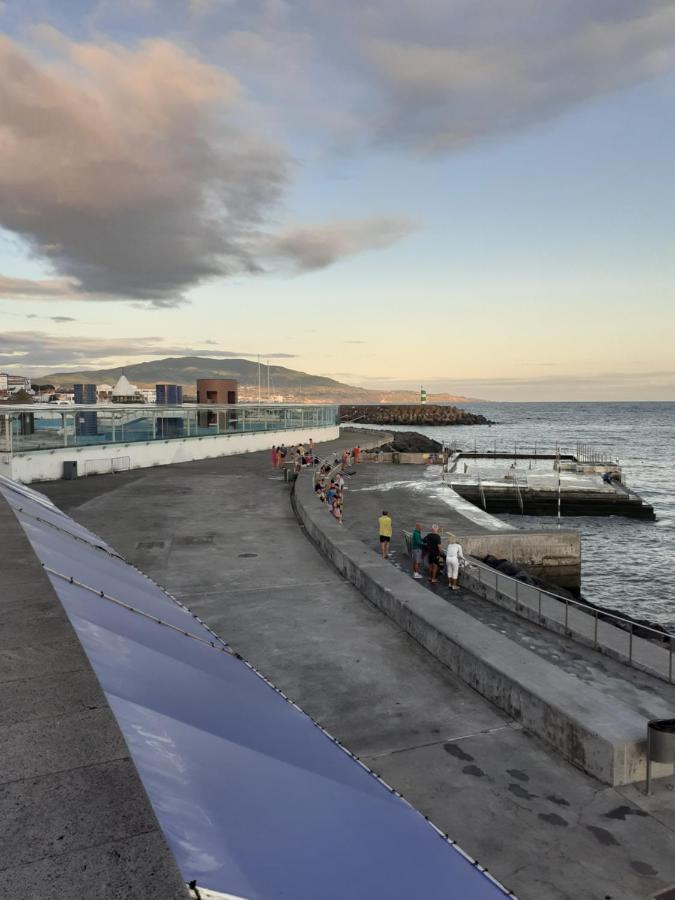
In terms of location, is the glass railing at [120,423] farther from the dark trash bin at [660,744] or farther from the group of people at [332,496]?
the dark trash bin at [660,744]

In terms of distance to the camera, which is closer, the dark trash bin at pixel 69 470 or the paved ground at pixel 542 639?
the paved ground at pixel 542 639

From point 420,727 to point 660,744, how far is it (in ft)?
8.81

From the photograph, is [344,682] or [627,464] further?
[627,464]

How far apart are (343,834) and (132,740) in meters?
1.12

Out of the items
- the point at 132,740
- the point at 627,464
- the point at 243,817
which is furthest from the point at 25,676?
the point at 627,464

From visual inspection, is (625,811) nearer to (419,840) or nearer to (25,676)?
(419,840)

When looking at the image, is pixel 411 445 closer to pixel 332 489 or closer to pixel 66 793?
pixel 332 489

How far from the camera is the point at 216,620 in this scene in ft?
36.5

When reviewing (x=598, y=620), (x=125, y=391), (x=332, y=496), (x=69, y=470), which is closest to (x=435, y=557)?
(x=598, y=620)

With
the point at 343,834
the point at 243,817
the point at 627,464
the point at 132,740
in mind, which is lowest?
the point at 627,464

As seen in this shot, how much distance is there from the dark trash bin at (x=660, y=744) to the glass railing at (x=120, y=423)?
26191 mm

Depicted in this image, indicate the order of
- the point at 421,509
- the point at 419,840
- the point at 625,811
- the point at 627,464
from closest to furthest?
the point at 419,840, the point at 625,811, the point at 421,509, the point at 627,464

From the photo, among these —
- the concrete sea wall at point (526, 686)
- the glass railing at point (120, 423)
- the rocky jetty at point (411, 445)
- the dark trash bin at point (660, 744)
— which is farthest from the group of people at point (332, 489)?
the rocky jetty at point (411, 445)

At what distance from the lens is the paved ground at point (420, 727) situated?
5258mm
